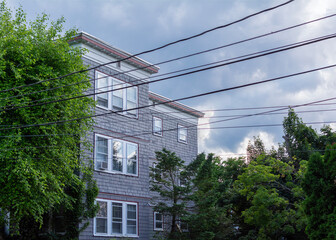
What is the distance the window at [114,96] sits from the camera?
21938mm

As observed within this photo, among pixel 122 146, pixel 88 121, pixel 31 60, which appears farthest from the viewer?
pixel 122 146

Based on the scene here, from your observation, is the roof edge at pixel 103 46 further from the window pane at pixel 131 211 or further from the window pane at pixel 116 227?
the window pane at pixel 116 227

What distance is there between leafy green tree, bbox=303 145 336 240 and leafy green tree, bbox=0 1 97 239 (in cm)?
926

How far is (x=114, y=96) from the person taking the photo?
75.0ft

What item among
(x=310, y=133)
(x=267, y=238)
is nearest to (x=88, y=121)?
(x=267, y=238)

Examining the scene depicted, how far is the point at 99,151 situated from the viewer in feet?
70.2

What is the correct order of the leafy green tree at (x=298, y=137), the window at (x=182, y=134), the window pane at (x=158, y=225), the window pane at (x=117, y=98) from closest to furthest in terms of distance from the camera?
the window pane at (x=117, y=98), the window pane at (x=158, y=225), the window at (x=182, y=134), the leafy green tree at (x=298, y=137)

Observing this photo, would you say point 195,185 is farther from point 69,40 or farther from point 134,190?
point 69,40

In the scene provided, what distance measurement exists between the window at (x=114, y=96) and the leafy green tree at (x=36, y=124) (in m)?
2.40

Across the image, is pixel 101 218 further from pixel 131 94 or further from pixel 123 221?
pixel 131 94

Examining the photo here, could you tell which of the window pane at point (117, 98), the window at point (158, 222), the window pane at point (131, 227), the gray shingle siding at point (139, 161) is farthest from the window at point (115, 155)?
the window at point (158, 222)

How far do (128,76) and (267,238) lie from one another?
11682 millimetres

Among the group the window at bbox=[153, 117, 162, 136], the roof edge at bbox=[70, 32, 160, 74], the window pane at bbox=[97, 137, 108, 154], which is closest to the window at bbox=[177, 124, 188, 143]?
the window at bbox=[153, 117, 162, 136]

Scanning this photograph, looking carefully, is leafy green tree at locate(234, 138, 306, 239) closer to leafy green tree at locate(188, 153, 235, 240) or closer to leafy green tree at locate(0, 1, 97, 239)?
leafy green tree at locate(188, 153, 235, 240)
